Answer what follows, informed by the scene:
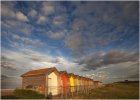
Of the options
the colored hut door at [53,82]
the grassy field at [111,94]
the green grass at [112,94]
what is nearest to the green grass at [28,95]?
the colored hut door at [53,82]

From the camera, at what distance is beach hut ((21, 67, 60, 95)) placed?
97.8 ft

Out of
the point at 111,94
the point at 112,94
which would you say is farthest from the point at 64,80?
the point at 112,94

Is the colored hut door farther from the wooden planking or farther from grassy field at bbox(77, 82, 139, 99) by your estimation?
grassy field at bbox(77, 82, 139, 99)

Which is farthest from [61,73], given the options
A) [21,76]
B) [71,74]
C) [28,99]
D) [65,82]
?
[28,99]

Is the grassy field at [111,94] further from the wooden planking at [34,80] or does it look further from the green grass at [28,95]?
the wooden planking at [34,80]

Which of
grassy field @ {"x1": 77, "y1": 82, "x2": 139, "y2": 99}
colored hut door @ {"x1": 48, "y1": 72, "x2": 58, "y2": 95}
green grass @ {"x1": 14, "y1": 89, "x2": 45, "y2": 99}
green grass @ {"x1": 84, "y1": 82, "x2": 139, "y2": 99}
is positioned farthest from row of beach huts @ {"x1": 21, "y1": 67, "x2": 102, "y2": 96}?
green grass @ {"x1": 84, "y1": 82, "x2": 139, "y2": 99}

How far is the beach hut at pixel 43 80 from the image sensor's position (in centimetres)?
2980

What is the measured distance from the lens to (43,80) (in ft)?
99.1

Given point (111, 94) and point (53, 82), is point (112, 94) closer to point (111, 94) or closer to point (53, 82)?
point (111, 94)

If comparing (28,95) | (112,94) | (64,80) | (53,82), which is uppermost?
(53,82)

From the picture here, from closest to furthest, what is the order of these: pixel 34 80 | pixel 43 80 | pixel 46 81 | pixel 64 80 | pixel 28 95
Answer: pixel 28 95 → pixel 46 81 → pixel 43 80 → pixel 34 80 → pixel 64 80

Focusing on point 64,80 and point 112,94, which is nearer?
point 112,94

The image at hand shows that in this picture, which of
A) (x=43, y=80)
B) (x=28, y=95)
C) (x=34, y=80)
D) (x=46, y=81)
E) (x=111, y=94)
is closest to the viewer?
(x=28, y=95)

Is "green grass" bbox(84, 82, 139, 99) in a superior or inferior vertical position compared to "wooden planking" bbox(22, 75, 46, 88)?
inferior
